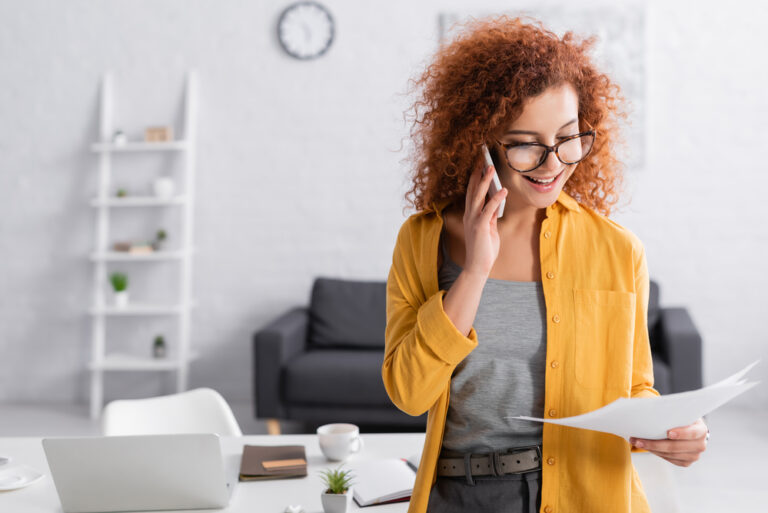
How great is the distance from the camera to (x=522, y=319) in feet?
→ 3.89

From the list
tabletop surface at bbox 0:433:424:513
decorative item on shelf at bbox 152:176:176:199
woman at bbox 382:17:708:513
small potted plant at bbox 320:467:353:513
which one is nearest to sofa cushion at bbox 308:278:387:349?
decorative item on shelf at bbox 152:176:176:199

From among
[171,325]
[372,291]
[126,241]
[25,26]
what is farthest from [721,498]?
[25,26]

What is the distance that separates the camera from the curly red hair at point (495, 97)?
118 centimetres

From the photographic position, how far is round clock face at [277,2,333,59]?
15.1 feet

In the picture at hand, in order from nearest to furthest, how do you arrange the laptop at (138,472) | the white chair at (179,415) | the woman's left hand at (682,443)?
1. the woman's left hand at (682,443)
2. the laptop at (138,472)
3. the white chair at (179,415)

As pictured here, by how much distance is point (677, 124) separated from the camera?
4.46 meters

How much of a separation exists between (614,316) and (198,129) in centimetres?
393

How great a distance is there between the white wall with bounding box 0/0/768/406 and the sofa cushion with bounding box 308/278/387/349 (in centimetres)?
32

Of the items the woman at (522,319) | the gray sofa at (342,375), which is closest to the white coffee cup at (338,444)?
the woman at (522,319)

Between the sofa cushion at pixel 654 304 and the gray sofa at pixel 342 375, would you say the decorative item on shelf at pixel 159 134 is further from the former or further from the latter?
the sofa cushion at pixel 654 304

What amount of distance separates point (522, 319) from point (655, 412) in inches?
9.7

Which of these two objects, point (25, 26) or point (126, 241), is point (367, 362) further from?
point (25, 26)

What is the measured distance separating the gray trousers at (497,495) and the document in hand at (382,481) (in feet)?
1.24

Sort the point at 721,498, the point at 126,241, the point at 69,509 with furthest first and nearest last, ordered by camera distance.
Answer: the point at 126,241 → the point at 721,498 → the point at 69,509
